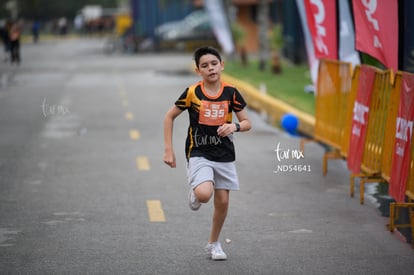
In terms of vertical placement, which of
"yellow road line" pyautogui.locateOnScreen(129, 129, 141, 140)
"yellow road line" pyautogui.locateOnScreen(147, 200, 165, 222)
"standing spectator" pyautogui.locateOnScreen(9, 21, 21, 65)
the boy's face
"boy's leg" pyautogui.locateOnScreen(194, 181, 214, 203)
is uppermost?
the boy's face

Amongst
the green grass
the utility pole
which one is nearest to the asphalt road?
the green grass

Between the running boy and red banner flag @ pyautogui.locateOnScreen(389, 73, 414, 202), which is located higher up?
the running boy

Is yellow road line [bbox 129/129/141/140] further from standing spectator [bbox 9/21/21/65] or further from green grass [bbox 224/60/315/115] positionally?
standing spectator [bbox 9/21/21/65]

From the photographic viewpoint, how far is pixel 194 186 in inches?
291

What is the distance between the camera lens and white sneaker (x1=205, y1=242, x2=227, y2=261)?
24.6 ft

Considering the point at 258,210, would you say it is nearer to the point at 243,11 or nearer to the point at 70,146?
the point at 70,146

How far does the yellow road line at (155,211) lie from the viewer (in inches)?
363

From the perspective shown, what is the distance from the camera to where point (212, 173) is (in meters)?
7.45

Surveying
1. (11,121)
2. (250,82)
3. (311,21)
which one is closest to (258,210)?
(311,21)

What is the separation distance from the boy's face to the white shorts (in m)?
0.62

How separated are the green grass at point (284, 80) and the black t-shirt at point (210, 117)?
10447 millimetres

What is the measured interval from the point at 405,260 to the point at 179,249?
5.70 ft

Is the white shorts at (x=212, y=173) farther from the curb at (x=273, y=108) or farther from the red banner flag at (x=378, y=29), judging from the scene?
the curb at (x=273, y=108)

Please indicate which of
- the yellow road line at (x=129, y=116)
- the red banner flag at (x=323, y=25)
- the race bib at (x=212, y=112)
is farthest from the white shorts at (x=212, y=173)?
the yellow road line at (x=129, y=116)
